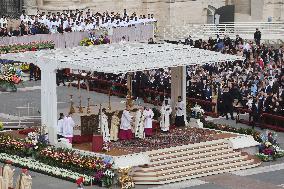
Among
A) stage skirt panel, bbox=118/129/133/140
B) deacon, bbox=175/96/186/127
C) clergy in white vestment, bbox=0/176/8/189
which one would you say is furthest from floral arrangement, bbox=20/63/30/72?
clergy in white vestment, bbox=0/176/8/189

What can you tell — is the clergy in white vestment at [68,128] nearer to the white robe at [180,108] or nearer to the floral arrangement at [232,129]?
the white robe at [180,108]

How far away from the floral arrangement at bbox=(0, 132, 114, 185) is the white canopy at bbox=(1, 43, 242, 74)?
3490mm

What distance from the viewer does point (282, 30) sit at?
8950cm

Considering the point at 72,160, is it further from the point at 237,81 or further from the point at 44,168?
the point at 237,81

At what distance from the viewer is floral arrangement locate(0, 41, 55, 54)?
74.0 meters

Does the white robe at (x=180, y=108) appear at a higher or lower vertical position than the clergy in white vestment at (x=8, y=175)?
higher

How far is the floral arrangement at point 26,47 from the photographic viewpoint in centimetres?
7400

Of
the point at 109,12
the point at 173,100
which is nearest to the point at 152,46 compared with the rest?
the point at 173,100

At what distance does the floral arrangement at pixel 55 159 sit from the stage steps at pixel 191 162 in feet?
4.99

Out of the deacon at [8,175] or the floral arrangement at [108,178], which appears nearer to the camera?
the deacon at [8,175]

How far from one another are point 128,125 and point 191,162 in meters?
4.02

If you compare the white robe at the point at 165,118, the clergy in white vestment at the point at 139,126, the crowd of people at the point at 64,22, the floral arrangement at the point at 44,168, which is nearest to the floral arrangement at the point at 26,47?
the crowd of people at the point at 64,22

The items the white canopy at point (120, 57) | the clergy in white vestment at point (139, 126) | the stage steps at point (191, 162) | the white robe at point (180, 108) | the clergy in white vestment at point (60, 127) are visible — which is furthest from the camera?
the white robe at point (180, 108)

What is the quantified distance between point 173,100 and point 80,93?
12.0m
